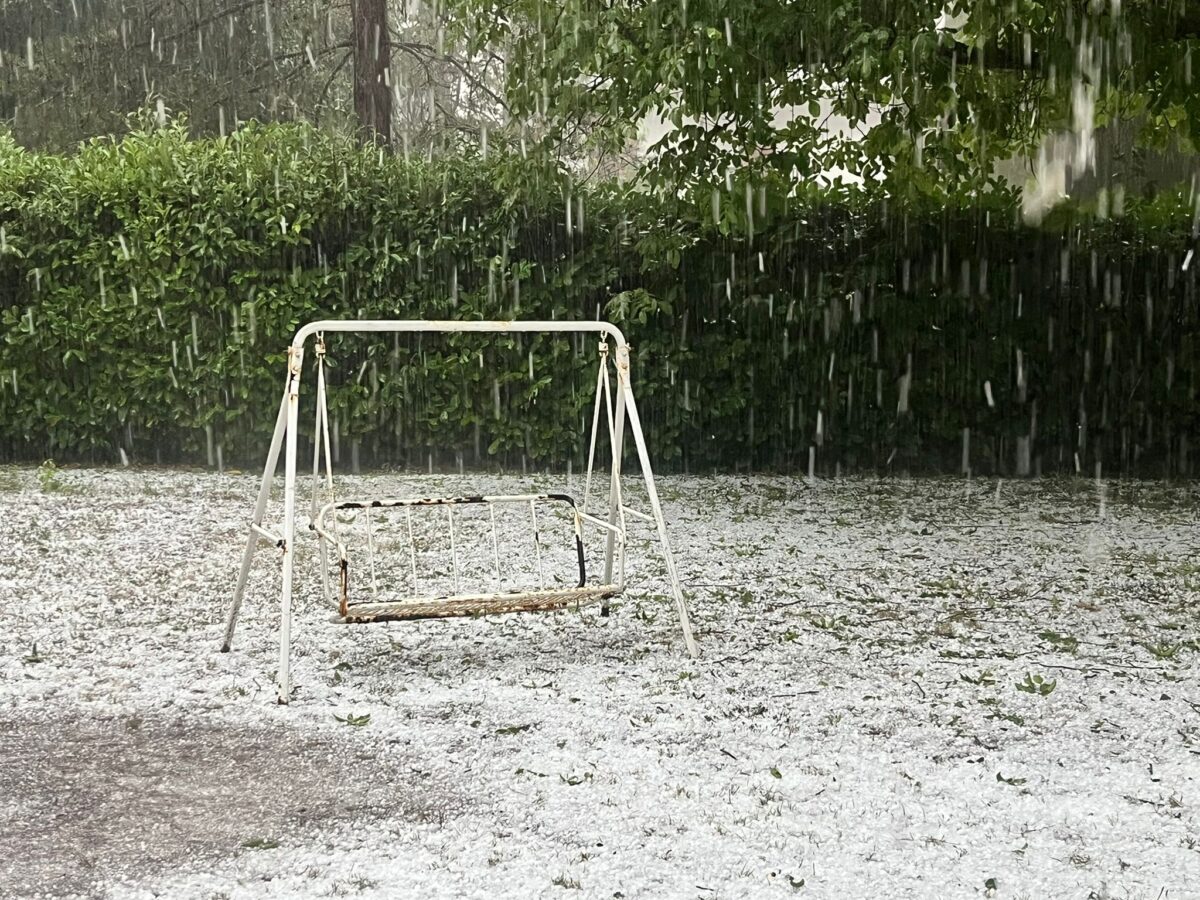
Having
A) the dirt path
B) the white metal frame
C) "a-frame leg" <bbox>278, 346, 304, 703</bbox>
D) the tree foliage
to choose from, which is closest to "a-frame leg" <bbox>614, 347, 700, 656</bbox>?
the white metal frame

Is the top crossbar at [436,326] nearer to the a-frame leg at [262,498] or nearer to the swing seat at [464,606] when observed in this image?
the a-frame leg at [262,498]

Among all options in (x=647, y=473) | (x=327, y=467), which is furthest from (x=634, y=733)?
(x=327, y=467)

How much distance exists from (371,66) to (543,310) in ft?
14.3

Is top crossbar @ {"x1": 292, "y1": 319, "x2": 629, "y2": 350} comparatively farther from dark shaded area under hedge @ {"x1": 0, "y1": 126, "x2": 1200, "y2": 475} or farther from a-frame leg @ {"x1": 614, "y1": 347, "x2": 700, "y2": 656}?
dark shaded area under hedge @ {"x1": 0, "y1": 126, "x2": 1200, "y2": 475}

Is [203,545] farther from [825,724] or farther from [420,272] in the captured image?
[825,724]

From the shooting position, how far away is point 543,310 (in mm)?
8727

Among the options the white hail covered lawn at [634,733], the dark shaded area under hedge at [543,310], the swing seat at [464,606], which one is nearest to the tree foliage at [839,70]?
the dark shaded area under hedge at [543,310]

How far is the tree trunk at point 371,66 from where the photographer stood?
460 inches

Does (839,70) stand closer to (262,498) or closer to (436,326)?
(436,326)

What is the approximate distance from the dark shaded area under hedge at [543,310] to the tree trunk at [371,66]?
294cm

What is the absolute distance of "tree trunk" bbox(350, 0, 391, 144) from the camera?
38.4 feet

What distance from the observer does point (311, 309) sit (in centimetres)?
865

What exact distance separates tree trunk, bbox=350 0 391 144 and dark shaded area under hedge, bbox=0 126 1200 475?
2.94 m

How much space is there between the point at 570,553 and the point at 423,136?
10765mm
